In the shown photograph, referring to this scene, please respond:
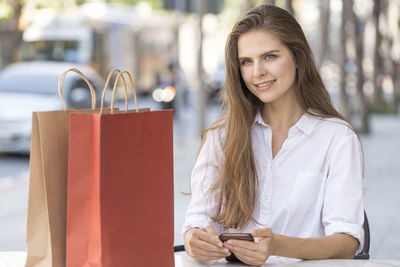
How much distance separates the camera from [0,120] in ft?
37.6

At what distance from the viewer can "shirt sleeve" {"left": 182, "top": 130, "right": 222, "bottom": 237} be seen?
2.60 metres

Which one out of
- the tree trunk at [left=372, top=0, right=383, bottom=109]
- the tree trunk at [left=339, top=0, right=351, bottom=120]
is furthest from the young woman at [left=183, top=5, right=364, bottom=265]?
the tree trunk at [left=372, top=0, right=383, bottom=109]

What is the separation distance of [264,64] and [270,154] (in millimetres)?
339

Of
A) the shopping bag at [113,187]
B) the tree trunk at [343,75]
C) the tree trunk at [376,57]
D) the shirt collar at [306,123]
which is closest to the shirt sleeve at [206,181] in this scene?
the shirt collar at [306,123]

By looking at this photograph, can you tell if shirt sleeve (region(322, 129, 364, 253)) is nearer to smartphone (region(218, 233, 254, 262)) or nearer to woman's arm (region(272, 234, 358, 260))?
woman's arm (region(272, 234, 358, 260))

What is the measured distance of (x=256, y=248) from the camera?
7.00 ft

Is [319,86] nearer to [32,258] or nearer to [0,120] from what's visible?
[32,258]

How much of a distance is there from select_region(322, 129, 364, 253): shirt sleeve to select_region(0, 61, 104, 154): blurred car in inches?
357

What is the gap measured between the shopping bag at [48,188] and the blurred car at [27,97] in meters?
9.37

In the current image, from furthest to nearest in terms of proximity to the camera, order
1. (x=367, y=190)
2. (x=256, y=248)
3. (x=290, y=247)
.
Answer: (x=367, y=190) < (x=290, y=247) < (x=256, y=248)

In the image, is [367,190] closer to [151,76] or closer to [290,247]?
[290,247]

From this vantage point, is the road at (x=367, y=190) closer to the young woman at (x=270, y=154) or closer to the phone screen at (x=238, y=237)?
the young woman at (x=270, y=154)

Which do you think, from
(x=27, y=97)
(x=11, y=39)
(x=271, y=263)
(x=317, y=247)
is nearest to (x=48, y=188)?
(x=271, y=263)

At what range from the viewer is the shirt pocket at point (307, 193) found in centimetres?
258
